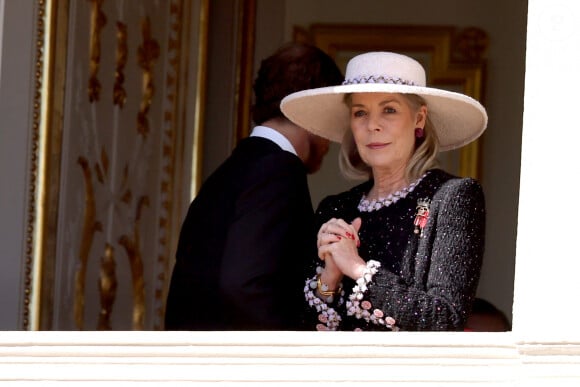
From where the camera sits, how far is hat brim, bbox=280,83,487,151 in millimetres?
3836

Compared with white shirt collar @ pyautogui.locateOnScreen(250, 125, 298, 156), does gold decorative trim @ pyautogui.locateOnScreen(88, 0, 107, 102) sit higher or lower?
higher

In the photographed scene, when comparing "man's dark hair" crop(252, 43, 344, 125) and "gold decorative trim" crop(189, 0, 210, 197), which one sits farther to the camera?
"gold decorative trim" crop(189, 0, 210, 197)

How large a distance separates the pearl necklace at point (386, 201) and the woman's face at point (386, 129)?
5cm

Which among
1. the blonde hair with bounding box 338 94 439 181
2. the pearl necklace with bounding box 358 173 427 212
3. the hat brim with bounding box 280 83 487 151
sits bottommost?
the pearl necklace with bounding box 358 173 427 212

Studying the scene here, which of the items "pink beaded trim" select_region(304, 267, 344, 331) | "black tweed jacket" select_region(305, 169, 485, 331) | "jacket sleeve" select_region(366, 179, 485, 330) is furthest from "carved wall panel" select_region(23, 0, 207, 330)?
"jacket sleeve" select_region(366, 179, 485, 330)

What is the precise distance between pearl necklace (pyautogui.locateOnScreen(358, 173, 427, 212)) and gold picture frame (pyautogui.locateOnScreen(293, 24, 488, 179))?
305 cm

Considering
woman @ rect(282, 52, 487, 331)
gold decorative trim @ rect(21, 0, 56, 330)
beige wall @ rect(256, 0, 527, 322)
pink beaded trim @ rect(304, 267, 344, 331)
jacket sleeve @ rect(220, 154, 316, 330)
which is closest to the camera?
woman @ rect(282, 52, 487, 331)

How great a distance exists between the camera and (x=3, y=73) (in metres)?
4.91

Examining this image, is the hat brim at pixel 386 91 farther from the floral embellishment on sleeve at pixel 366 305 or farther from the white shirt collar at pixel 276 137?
the floral embellishment on sleeve at pixel 366 305

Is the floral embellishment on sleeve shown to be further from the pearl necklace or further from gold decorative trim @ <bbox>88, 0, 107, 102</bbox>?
gold decorative trim @ <bbox>88, 0, 107, 102</bbox>

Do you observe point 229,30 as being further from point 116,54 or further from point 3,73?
point 3,73

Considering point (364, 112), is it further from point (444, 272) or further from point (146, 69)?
point (146, 69)

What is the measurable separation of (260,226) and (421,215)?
49cm
